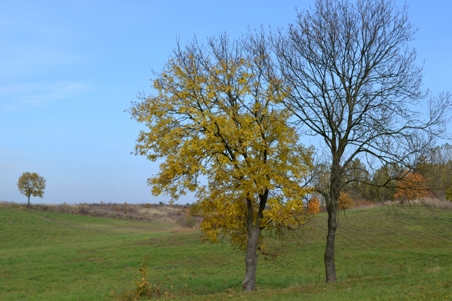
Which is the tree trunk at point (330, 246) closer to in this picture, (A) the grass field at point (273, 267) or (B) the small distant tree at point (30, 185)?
(A) the grass field at point (273, 267)

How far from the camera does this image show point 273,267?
28.5m

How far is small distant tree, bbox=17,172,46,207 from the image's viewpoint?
77.2m

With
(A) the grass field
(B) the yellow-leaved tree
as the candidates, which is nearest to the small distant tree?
(A) the grass field

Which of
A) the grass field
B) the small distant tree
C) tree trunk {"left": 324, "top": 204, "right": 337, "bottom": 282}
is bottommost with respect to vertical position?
the grass field

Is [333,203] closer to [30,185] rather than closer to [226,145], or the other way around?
[226,145]

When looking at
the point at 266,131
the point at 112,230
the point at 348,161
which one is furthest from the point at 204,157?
the point at 112,230

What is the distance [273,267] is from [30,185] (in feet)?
200

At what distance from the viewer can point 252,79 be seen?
18797 millimetres

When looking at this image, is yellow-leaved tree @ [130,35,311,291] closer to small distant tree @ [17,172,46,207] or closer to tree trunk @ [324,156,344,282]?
tree trunk @ [324,156,344,282]

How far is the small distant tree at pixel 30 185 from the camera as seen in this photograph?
7725 cm

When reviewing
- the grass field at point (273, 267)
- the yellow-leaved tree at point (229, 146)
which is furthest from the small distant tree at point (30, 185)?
the yellow-leaved tree at point (229, 146)

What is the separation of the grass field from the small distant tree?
93.6 ft

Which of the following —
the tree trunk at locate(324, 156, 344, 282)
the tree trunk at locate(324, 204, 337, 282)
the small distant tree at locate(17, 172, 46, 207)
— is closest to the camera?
the tree trunk at locate(324, 156, 344, 282)

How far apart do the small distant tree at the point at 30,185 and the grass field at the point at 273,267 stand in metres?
28.5
